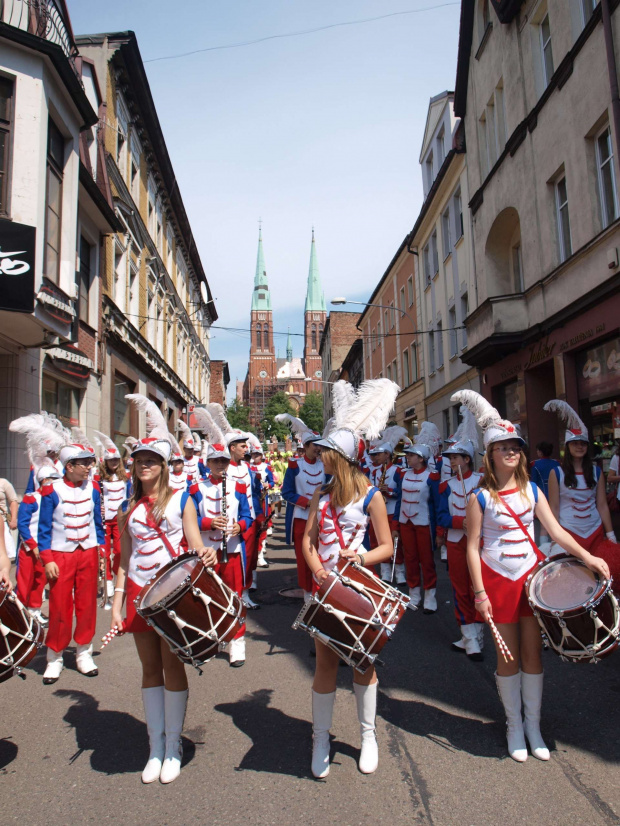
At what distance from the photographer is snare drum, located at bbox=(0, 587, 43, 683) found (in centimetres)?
349

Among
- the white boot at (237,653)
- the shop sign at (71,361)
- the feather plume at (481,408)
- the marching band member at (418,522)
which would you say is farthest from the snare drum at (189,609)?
the shop sign at (71,361)

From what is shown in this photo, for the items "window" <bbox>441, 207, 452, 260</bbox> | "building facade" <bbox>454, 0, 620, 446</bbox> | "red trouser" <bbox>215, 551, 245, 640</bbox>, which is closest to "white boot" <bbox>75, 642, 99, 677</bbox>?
"red trouser" <bbox>215, 551, 245, 640</bbox>

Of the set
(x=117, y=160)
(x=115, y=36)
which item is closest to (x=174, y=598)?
(x=117, y=160)

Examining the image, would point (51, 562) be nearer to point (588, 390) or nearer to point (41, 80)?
point (41, 80)

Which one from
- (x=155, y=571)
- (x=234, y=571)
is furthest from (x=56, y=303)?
(x=155, y=571)

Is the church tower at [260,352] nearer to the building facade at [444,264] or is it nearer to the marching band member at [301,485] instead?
the building facade at [444,264]

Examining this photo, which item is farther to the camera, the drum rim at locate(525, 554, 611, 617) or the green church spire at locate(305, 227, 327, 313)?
the green church spire at locate(305, 227, 327, 313)

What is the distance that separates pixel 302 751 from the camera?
3807mm

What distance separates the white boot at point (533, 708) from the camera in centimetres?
367

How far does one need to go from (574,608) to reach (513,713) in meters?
0.79

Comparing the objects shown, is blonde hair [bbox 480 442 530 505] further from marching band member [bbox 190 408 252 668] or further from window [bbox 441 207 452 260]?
window [bbox 441 207 452 260]

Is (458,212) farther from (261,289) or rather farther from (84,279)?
(261,289)

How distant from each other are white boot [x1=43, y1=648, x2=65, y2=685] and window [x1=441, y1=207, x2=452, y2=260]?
21081 millimetres

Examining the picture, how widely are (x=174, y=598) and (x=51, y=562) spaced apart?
99.8 inches
